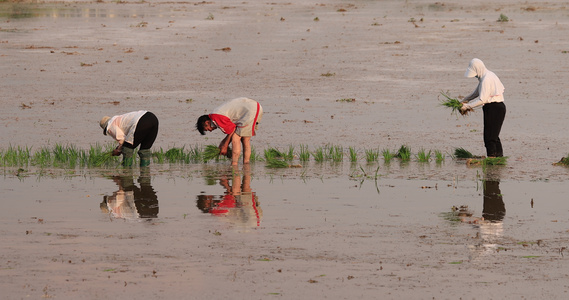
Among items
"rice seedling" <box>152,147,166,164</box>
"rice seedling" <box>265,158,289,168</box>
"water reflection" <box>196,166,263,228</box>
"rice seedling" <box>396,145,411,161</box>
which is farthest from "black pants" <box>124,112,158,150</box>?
"rice seedling" <box>396,145,411,161</box>

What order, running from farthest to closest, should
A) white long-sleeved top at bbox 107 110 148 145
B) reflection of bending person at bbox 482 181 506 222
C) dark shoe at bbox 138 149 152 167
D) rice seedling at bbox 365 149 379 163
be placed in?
rice seedling at bbox 365 149 379 163, dark shoe at bbox 138 149 152 167, white long-sleeved top at bbox 107 110 148 145, reflection of bending person at bbox 482 181 506 222

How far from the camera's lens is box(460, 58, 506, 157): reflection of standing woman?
13.9m

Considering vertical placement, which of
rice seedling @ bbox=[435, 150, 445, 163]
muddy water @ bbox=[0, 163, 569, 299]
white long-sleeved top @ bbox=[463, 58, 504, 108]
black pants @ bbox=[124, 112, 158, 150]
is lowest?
muddy water @ bbox=[0, 163, 569, 299]

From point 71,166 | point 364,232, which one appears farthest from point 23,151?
point 364,232

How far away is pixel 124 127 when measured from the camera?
13.4 meters

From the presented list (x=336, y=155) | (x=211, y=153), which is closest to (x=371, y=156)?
(x=336, y=155)

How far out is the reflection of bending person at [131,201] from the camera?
34.6ft

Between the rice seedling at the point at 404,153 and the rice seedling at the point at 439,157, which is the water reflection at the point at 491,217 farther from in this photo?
the rice seedling at the point at 404,153

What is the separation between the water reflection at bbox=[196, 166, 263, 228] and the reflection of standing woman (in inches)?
141

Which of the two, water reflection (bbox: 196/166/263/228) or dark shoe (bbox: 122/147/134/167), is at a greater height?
dark shoe (bbox: 122/147/134/167)

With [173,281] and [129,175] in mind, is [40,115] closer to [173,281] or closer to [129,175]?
[129,175]

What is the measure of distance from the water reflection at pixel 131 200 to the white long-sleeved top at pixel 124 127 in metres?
0.56

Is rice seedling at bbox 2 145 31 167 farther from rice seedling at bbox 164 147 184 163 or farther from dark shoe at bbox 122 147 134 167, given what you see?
rice seedling at bbox 164 147 184 163

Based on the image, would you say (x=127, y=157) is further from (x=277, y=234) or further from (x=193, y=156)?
(x=277, y=234)
